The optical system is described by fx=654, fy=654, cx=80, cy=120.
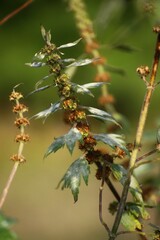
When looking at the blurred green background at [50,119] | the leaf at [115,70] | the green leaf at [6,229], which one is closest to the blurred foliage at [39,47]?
the blurred green background at [50,119]

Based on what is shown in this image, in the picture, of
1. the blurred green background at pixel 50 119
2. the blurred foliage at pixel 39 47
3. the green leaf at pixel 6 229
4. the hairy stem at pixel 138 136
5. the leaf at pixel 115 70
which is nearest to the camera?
the green leaf at pixel 6 229

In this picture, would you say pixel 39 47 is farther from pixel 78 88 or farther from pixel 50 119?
pixel 78 88

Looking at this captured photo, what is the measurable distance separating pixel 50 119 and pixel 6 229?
1031 cm

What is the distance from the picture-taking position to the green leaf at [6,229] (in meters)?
0.80

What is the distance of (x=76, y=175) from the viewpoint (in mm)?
1038

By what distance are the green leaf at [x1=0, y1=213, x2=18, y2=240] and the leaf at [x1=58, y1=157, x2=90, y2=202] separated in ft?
0.63

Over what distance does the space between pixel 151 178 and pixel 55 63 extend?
518mm

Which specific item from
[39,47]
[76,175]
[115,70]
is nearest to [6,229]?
[76,175]

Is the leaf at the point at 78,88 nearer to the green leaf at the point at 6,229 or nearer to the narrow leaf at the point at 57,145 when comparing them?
the narrow leaf at the point at 57,145

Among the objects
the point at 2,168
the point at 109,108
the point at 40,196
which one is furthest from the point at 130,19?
the point at 2,168

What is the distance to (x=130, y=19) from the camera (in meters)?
1.42

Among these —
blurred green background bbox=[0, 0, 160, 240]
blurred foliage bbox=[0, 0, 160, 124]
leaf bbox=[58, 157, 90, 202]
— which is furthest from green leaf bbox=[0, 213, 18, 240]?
blurred foliage bbox=[0, 0, 160, 124]

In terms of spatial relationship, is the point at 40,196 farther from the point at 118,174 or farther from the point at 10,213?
the point at 118,174

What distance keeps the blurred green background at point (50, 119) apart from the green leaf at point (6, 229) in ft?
16.2
